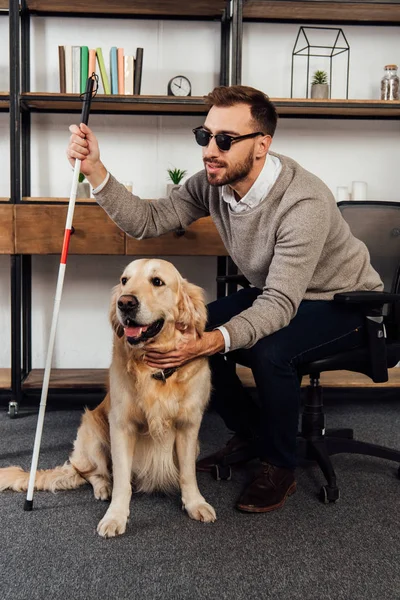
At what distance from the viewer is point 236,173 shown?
2023 millimetres

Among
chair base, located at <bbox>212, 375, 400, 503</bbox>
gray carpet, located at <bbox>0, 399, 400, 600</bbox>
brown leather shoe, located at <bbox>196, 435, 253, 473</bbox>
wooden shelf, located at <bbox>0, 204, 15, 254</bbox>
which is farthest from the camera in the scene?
wooden shelf, located at <bbox>0, 204, 15, 254</bbox>

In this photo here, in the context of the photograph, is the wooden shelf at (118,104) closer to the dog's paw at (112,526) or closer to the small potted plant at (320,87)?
the small potted plant at (320,87)

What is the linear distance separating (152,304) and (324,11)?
228 centimetres

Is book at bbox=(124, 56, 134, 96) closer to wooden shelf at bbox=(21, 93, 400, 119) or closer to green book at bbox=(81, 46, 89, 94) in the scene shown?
wooden shelf at bbox=(21, 93, 400, 119)

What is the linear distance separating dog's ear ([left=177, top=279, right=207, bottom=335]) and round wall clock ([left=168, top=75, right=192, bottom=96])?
1764mm

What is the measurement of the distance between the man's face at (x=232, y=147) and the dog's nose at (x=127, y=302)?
61cm

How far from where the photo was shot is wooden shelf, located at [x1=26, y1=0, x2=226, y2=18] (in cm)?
312

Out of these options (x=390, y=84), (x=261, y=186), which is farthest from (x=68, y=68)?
(x=390, y=84)

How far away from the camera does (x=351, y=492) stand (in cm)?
207

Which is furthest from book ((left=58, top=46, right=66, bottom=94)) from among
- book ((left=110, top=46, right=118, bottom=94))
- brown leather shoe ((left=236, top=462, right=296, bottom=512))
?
brown leather shoe ((left=236, top=462, right=296, bottom=512))

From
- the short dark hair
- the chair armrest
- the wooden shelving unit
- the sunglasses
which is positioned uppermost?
the wooden shelving unit

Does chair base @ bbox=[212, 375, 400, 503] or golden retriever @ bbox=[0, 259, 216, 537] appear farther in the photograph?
chair base @ bbox=[212, 375, 400, 503]

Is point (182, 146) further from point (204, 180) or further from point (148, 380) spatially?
point (148, 380)

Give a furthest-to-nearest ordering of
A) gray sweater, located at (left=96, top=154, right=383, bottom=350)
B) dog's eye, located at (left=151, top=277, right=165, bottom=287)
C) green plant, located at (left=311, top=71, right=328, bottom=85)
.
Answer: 1. green plant, located at (left=311, top=71, right=328, bottom=85)
2. gray sweater, located at (left=96, top=154, right=383, bottom=350)
3. dog's eye, located at (left=151, top=277, right=165, bottom=287)
